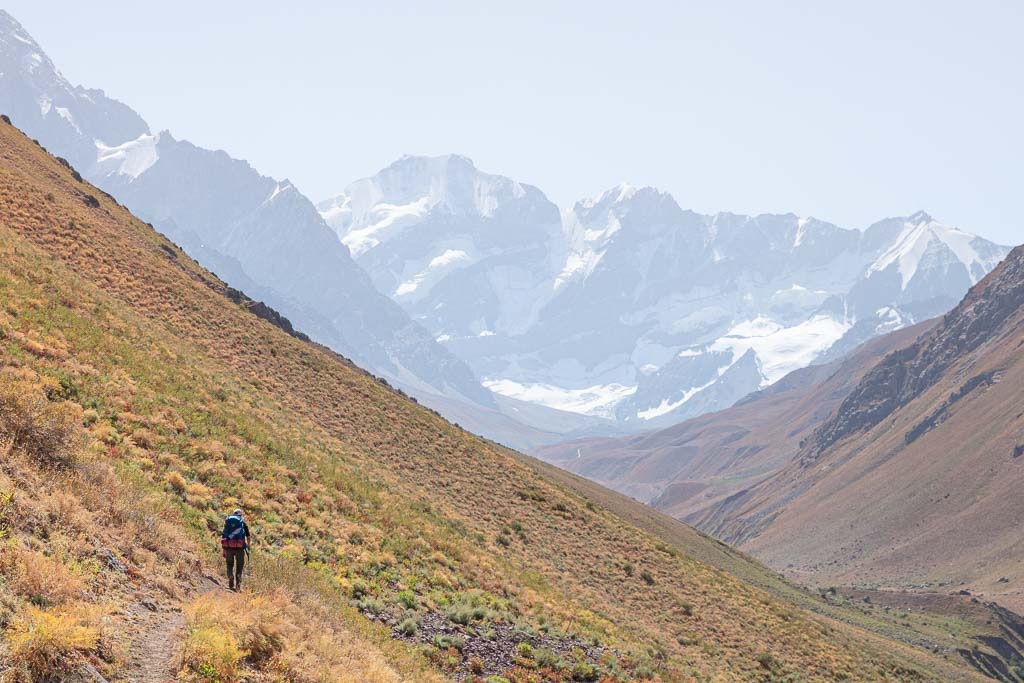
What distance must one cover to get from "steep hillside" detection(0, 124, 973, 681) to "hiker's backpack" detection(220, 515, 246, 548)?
771 millimetres

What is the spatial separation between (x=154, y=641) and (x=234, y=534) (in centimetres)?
480

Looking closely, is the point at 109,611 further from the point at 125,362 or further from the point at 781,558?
the point at 781,558

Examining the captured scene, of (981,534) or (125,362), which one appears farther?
(981,534)

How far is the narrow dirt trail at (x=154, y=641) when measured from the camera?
12.2 metres

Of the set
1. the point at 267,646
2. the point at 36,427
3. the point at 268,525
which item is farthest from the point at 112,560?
the point at 268,525

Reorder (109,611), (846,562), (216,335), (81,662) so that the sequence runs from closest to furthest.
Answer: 1. (81,662)
2. (109,611)
3. (216,335)
4. (846,562)

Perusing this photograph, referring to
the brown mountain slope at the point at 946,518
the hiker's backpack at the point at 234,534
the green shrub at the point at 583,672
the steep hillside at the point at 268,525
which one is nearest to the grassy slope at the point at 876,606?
the brown mountain slope at the point at 946,518

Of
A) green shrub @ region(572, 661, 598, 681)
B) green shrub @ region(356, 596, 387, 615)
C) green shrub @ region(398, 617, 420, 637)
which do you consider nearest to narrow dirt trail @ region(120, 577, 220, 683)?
green shrub @ region(356, 596, 387, 615)

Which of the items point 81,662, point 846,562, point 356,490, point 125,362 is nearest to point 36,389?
point 125,362

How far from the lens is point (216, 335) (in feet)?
171

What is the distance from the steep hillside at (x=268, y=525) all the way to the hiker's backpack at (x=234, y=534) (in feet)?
2.53

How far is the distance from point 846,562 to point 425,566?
6254 inches

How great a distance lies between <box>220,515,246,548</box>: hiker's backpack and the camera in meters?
17.9

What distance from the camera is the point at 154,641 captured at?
43.2 feet
